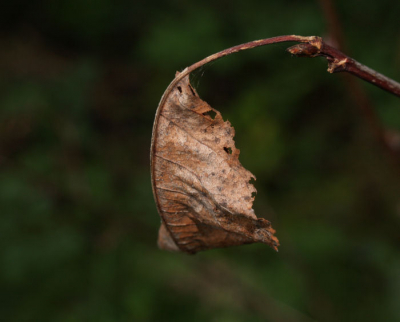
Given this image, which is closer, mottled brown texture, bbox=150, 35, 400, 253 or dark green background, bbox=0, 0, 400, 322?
mottled brown texture, bbox=150, 35, 400, 253

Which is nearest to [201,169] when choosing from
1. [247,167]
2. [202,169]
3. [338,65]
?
[202,169]

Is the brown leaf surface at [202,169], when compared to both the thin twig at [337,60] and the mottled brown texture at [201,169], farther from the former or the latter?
the thin twig at [337,60]

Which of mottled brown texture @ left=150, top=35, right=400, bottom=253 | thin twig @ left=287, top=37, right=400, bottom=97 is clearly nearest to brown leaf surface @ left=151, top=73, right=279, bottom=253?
mottled brown texture @ left=150, top=35, right=400, bottom=253

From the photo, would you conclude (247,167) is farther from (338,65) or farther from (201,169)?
(338,65)

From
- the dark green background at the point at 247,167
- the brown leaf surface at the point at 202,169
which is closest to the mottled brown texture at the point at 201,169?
the brown leaf surface at the point at 202,169

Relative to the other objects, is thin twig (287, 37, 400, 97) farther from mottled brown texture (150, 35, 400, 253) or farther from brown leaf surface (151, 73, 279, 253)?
brown leaf surface (151, 73, 279, 253)

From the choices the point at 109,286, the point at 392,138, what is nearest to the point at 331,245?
the point at 392,138

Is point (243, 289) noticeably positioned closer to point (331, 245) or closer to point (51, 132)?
point (331, 245)
